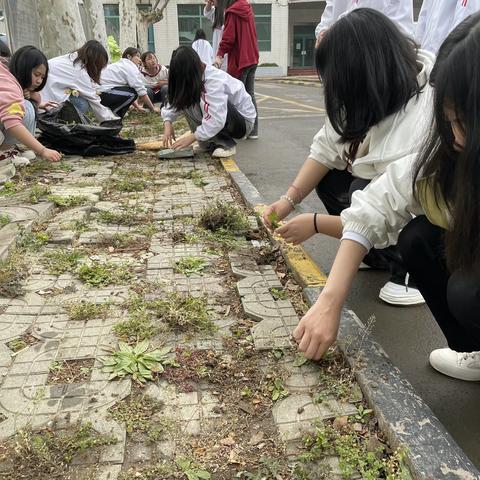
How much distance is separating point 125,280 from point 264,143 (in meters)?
4.18

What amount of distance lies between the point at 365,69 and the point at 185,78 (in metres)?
2.98

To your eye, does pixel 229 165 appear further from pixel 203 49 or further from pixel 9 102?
pixel 203 49

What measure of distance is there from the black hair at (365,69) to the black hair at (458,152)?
48cm

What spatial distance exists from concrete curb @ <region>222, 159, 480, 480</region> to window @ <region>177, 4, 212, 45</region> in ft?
88.8

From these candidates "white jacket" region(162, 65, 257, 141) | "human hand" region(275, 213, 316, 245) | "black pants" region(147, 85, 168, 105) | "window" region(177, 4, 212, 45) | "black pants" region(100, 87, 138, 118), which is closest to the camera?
"human hand" region(275, 213, 316, 245)

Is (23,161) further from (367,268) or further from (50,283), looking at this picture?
(367,268)

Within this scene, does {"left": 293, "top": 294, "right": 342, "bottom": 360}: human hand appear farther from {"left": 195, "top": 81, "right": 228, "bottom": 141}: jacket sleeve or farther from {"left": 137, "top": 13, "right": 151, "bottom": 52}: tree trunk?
{"left": 137, "top": 13, "right": 151, "bottom": 52}: tree trunk

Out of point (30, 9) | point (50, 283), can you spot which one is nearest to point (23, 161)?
point (50, 283)

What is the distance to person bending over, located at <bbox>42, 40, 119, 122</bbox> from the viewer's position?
5.87 metres

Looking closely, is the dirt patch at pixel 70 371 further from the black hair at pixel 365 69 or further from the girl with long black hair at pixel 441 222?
the black hair at pixel 365 69

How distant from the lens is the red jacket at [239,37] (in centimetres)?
600

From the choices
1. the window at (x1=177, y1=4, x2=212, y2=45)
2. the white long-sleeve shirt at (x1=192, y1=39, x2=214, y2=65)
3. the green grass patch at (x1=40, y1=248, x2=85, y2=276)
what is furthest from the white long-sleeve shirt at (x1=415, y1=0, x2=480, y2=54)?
the window at (x1=177, y1=4, x2=212, y2=45)

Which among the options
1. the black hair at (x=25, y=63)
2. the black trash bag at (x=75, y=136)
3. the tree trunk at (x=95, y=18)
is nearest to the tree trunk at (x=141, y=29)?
the tree trunk at (x=95, y=18)

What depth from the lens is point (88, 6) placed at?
1124 cm
